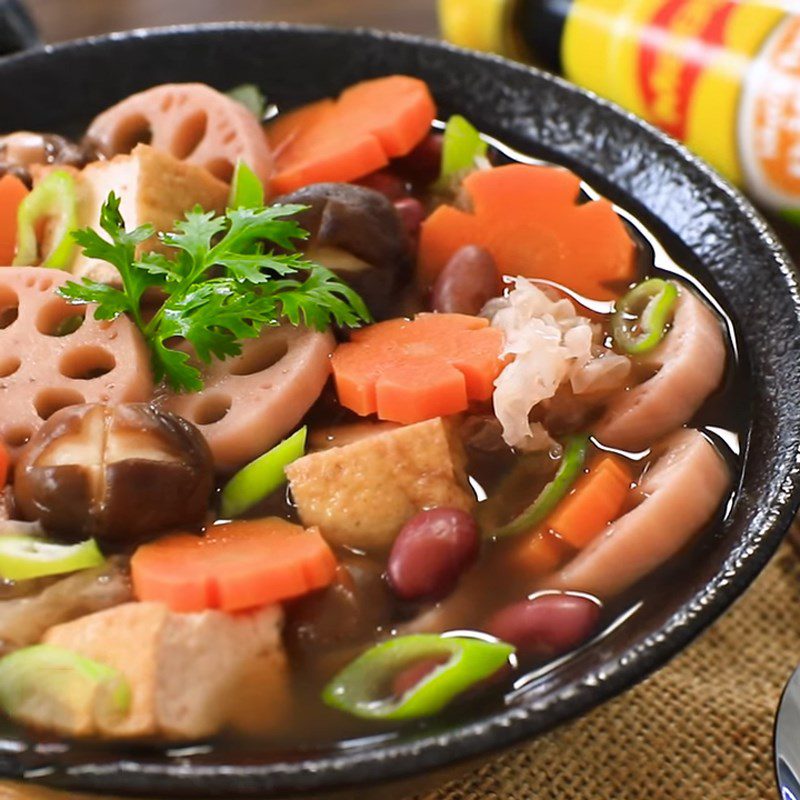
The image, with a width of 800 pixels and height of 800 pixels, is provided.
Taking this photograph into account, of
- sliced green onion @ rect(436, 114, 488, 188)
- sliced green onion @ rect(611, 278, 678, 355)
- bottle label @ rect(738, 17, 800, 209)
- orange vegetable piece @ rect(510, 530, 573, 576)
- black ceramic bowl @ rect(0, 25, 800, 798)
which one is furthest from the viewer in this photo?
bottle label @ rect(738, 17, 800, 209)

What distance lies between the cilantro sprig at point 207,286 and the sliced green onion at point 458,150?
0.63 meters

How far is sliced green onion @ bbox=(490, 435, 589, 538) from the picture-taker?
6.08 ft

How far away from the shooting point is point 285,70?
2.83 metres

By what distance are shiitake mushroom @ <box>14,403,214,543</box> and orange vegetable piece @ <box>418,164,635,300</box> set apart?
29.8 inches

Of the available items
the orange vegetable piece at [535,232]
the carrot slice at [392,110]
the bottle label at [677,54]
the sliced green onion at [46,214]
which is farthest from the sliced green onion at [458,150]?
the sliced green onion at [46,214]

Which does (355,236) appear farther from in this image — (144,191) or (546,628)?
(546,628)

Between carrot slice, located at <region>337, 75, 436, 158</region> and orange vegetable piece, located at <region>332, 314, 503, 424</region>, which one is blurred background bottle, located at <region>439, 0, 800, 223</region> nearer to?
carrot slice, located at <region>337, 75, 436, 158</region>

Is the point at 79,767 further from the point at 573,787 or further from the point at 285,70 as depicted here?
the point at 285,70

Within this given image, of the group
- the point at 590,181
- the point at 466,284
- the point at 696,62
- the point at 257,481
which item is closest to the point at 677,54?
the point at 696,62

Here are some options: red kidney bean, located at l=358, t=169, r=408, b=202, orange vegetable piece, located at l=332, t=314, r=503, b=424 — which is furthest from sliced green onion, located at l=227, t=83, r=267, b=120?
orange vegetable piece, located at l=332, t=314, r=503, b=424

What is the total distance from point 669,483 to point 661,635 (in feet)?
1.12

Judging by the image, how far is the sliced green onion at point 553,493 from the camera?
185 centimetres

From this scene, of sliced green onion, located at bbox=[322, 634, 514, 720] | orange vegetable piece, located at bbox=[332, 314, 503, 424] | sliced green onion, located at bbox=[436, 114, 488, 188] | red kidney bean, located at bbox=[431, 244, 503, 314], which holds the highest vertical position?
sliced green onion, located at bbox=[436, 114, 488, 188]

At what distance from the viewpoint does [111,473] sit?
164cm
